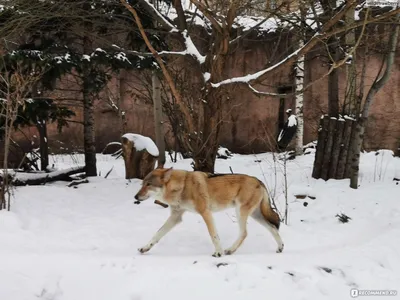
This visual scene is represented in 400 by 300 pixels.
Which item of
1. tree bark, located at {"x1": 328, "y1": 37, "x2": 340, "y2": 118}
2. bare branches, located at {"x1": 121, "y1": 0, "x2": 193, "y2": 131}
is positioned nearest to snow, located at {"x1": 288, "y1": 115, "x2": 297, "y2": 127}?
tree bark, located at {"x1": 328, "y1": 37, "x2": 340, "y2": 118}

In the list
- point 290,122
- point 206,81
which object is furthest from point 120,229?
point 290,122

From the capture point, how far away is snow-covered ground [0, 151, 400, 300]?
4.00 metres

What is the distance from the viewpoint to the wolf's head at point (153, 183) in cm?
475

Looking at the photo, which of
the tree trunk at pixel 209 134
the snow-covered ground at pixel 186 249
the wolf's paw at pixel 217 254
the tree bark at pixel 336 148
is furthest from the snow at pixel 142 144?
the wolf's paw at pixel 217 254

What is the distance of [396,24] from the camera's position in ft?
23.9

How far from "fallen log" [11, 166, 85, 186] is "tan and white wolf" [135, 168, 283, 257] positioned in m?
4.20

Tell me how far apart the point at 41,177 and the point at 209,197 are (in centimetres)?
471

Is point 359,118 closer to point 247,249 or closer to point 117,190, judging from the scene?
point 247,249

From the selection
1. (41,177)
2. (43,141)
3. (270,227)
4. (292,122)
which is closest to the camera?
(270,227)

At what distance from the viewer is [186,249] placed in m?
5.26

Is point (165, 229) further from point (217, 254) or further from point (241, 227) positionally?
point (241, 227)

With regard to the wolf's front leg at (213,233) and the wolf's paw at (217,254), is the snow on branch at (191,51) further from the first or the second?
the wolf's paw at (217,254)

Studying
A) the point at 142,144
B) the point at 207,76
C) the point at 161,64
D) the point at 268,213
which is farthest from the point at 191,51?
the point at 268,213

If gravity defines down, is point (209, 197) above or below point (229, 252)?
above
